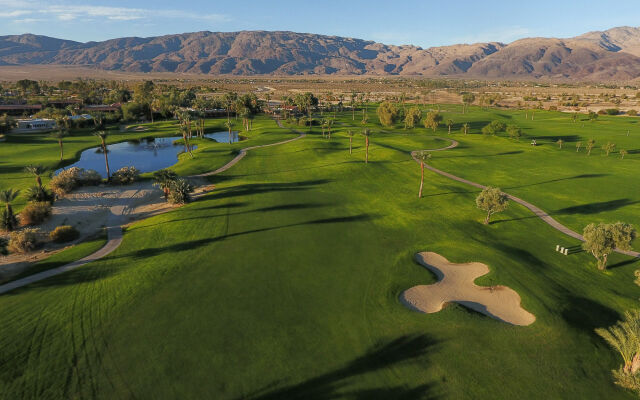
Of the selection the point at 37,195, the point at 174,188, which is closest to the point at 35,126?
the point at 37,195

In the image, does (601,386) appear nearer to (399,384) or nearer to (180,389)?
(399,384)

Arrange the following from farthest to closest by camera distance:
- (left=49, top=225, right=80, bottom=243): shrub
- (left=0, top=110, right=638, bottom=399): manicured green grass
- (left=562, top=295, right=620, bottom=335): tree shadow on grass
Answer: (left=49, top=225, right=80, bottom=243): shrub, (left=562, top=295, right=620, bottom=335): tree shadow on grass, (left=0, top=110, right=638, bottom=399): manicured green grass

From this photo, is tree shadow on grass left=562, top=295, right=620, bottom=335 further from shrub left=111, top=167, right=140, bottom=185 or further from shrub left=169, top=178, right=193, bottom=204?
shrub left=111, top=167, right=140, bottom=185

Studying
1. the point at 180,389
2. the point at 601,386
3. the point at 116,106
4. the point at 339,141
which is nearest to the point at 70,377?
the point at 180,389

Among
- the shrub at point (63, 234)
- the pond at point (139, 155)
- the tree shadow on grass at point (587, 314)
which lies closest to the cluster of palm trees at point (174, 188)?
the shrub at point (63, 234)

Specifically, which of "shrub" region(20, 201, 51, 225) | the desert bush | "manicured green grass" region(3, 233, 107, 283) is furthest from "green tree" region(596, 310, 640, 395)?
the desert bush

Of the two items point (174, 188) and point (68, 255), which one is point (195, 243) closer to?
point (68, 255)
